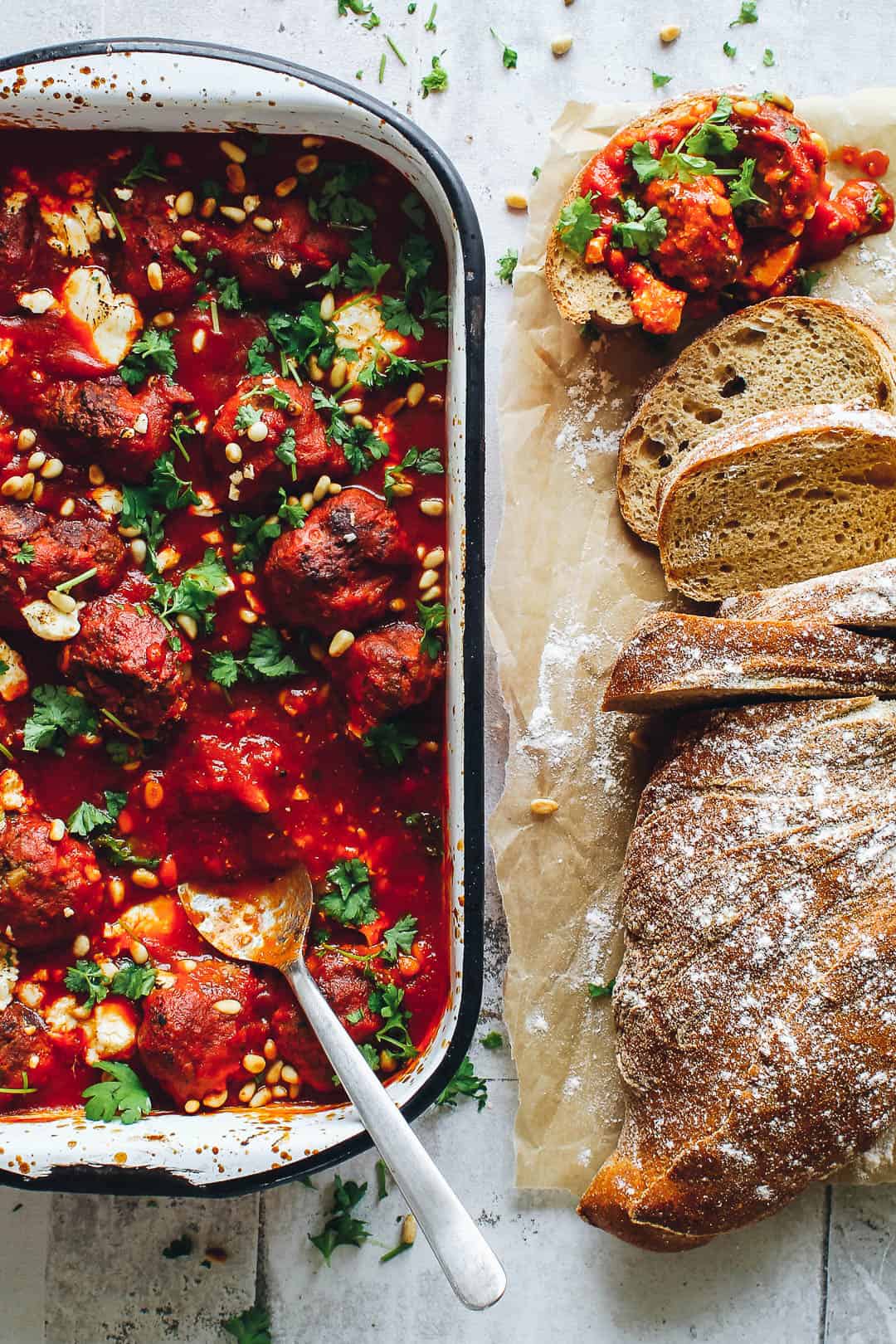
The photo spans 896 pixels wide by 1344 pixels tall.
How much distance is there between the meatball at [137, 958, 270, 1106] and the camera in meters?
3.07

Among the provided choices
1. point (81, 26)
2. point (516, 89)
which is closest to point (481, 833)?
point (516, 89)

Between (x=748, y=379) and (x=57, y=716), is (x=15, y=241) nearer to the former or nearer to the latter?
(x=57, y=716)

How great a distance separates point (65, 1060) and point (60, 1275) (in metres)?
0.75

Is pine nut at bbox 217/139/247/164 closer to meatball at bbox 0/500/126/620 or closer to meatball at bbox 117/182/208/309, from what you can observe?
meatball at bbox 117/182/208/309

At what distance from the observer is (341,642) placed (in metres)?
3.11

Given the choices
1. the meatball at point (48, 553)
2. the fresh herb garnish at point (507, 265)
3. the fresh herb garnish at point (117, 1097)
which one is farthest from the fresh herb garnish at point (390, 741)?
the fresh herb garnish at point (507, 265)

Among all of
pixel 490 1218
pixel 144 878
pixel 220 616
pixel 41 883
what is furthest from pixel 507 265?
pixel 490 1218

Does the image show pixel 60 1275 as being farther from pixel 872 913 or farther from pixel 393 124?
pixel 393 124

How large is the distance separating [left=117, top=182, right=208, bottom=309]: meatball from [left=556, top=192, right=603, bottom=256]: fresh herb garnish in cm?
97

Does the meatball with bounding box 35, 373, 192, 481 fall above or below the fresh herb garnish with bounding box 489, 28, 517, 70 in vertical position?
below

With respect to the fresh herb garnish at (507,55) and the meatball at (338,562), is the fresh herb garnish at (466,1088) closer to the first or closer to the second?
the meatball at (338,562)

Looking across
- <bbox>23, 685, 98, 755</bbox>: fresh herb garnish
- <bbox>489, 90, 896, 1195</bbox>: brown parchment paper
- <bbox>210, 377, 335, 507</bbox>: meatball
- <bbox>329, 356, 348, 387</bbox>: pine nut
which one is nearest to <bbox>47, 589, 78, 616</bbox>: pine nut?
<bbox>23, 685, 98, 755</bbox>: fresh herb garnish

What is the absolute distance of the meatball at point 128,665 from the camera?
3.02 m

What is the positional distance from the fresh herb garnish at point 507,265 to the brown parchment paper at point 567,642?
57 mm
